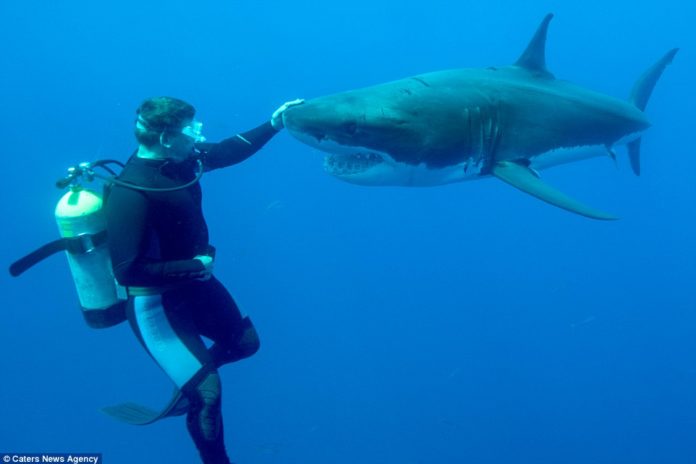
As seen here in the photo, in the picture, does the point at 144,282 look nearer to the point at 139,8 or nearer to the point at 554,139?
the point at 554,139

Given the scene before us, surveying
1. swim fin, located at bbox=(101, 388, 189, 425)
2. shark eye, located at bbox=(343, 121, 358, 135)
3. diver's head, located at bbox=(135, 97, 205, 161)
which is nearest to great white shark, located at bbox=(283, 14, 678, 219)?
shark eye, located at bbox=(343, 121, 358, 135)

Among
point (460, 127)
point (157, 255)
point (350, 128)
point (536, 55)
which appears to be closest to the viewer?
point (157, 255)

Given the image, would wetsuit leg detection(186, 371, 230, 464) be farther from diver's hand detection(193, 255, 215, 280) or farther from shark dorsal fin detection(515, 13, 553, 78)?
shark dorsal fin detection(515, 13, 553, 78)

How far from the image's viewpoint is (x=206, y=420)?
4.17 m

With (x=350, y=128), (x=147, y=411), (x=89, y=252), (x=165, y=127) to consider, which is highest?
(x=165, y=127)

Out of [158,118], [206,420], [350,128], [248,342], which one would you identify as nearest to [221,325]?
[248,342]

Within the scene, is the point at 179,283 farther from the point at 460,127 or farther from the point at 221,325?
the point at 460,127

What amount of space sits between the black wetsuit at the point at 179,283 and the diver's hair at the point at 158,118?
0.18m

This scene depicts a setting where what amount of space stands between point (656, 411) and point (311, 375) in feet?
23.1

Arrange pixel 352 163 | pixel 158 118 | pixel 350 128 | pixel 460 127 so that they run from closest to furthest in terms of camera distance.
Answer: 1. pixel 158 118
2. pixel 350 128
3. pixel 352 163
4. pixel 460 127

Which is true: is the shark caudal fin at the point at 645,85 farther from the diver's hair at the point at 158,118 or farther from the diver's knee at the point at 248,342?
the diver's hair at the point at 158,118

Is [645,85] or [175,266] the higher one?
[645,85]

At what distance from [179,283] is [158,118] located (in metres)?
1.31

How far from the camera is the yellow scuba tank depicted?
3.94 metres
